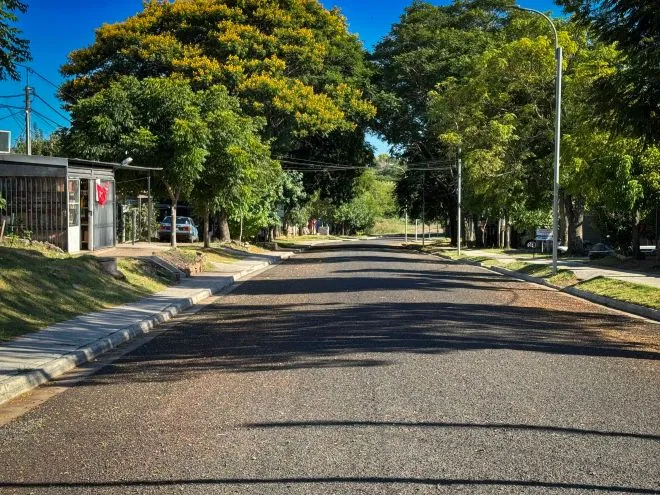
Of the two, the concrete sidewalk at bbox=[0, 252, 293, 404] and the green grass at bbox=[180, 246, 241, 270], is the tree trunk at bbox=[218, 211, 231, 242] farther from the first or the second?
the concrete sidewalk at bbox=[0, 252, 293, 404]

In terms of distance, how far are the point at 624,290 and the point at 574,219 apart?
54.9 feet

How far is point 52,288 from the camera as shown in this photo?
14508 mm

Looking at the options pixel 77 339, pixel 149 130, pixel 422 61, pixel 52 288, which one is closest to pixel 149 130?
pixel 149 130

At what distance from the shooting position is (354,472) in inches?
202

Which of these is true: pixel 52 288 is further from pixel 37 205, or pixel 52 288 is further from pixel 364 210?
pixel 364 210

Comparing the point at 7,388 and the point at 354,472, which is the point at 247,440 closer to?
the point at 354,472

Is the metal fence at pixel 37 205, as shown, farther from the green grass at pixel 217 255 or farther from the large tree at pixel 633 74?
the large tree at pixel 633 74

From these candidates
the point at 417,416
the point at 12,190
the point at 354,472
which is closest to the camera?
the point at 354,472

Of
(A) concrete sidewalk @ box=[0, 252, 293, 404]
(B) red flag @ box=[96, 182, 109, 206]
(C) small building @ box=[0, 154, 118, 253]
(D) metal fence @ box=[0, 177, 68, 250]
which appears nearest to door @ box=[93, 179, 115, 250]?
(B) red flag @ box=[96, 182, 109, 206]

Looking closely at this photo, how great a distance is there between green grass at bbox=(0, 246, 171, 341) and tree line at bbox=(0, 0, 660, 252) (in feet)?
13.0

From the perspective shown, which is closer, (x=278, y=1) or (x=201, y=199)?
(x=201, y=199)

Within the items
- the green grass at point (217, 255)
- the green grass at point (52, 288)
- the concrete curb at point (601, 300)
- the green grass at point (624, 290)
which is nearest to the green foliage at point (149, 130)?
the green grass at point (217, 255)

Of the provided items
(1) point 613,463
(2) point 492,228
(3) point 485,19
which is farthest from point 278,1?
(1) point 613,463

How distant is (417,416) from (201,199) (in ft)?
84.9
